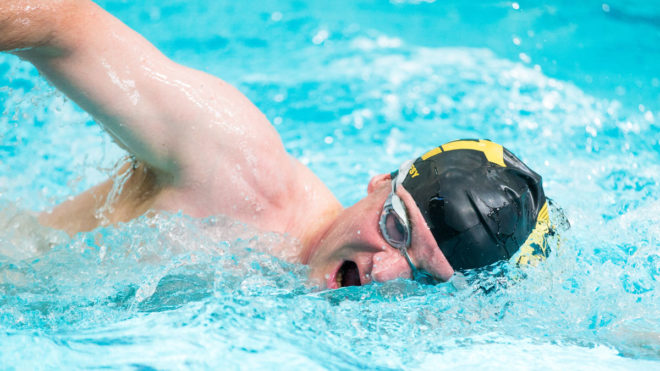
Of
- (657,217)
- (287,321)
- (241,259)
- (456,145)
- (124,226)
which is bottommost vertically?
(657,217)

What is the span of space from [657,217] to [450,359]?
5.14 ft

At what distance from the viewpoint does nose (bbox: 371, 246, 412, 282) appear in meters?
2.03

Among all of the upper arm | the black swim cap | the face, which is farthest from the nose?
the upper arm

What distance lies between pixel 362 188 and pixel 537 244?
5.96 feet

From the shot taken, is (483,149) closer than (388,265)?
No

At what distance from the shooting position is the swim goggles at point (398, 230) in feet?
6.72

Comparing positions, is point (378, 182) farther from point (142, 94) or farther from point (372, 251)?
point (142, 94)

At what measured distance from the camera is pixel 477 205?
2.00 meters

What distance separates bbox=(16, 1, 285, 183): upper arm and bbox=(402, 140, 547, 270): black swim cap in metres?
0.58

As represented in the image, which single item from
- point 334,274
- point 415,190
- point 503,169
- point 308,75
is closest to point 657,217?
point 503,169

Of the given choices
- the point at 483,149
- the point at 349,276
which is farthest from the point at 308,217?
the point at 483,149

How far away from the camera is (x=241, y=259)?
2.17m

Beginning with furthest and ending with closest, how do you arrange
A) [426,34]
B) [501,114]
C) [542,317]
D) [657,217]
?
[426,34] → [501,114] → [657,217] → [542,317]

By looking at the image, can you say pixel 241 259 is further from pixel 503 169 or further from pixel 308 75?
pixel 308 75
